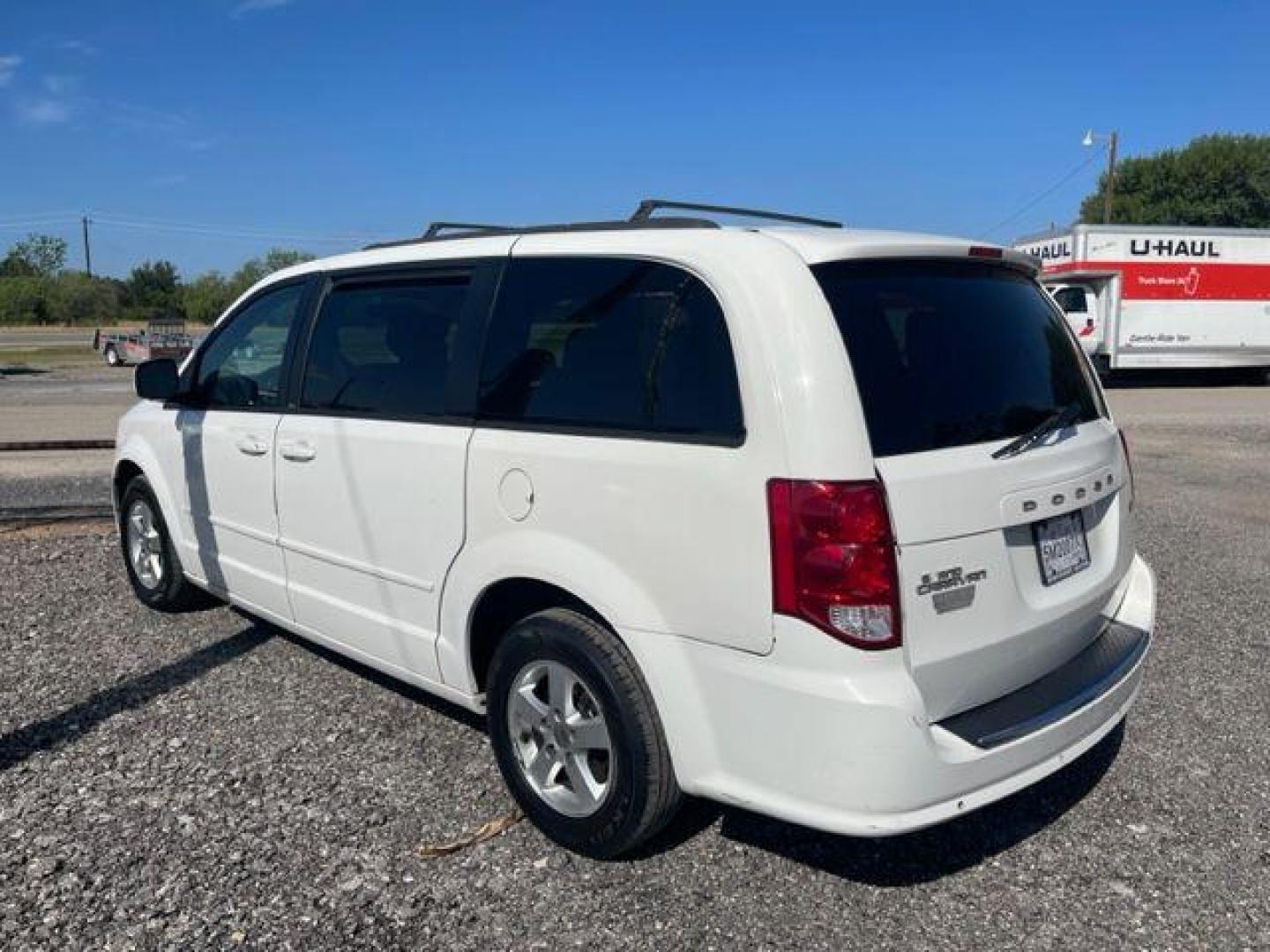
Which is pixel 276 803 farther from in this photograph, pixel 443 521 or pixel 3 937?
pixel 443 521

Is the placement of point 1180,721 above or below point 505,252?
below

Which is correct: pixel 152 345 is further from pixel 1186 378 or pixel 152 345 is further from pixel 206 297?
pixel 206 297

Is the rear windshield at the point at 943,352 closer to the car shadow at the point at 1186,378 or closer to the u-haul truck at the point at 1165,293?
the u-haul truck at the point at 1165,293

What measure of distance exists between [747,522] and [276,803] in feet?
6.49

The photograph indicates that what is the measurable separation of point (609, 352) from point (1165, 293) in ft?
74.9

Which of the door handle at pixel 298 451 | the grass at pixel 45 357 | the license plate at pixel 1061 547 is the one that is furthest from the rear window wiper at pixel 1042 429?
the grass at pixel 45 357

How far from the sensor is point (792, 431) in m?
2.60

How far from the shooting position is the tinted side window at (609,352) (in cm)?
281

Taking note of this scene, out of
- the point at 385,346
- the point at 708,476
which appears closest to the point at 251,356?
the point at 385,346

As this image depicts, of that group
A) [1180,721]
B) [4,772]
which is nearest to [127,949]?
[4,772]

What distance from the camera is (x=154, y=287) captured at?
93.1 metres

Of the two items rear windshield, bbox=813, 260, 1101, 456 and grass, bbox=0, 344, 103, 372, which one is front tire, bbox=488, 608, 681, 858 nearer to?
rear windshield, bbox=813, 260, 1101, 456

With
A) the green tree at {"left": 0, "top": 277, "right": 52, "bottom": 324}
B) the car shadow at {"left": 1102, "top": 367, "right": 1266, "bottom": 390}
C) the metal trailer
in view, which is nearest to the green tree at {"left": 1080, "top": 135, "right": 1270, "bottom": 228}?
the car shadow at {"left": 1102, "top": 367, "right": 1266, "bottom": 390}

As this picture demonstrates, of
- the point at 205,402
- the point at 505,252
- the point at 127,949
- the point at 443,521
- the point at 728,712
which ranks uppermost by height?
the point at 505,252
